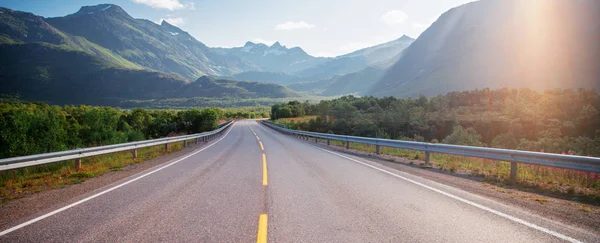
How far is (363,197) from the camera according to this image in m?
5.84

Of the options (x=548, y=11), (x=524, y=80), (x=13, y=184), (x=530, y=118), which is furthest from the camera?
(x=548, y=11)

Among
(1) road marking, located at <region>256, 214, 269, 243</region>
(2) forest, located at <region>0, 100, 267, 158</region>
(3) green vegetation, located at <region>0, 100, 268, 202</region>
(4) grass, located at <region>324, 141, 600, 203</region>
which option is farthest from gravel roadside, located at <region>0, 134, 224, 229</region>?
(2) forest, located at <region>0, 100, 267, 158</region>

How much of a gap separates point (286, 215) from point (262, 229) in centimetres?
72

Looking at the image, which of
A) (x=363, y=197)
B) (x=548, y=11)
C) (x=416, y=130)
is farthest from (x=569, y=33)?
(x=363, y=197)

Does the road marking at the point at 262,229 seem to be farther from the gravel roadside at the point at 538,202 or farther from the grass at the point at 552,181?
the grass at the point at 552,181

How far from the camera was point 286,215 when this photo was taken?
15.2ft

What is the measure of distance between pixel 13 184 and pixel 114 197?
4278 mm

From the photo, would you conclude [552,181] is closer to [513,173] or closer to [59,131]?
[513,173]

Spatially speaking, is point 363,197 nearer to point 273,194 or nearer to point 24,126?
point 273,194

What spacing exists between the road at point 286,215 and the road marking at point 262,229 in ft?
0.05

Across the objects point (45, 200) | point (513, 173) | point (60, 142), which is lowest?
point (60, 142)

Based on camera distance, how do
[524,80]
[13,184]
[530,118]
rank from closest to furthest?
[13,184] → [530,118] → [524,80]

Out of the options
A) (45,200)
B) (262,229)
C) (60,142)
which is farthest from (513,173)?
(60,142)

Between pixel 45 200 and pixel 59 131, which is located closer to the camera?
pixel 45 200
